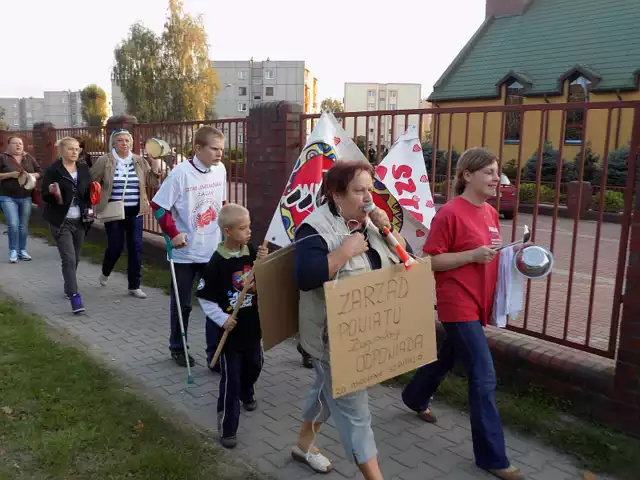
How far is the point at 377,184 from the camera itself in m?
4.00

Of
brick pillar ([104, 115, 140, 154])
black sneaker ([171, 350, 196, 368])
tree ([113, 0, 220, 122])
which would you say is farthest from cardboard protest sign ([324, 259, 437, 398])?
tree ([113, 0, 220, 122])

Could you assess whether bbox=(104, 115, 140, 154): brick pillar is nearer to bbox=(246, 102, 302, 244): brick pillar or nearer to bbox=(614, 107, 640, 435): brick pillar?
bbox=(246, 102, 302, 244): brick pillar

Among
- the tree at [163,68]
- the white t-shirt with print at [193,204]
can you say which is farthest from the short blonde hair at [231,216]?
the tree at [163,68]

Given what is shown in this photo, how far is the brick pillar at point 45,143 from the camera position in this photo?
12.9 meters

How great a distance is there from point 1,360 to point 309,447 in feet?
9.54

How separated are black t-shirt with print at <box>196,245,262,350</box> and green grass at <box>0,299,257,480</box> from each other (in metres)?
0.70

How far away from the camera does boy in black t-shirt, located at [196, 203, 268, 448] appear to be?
11.3 feet

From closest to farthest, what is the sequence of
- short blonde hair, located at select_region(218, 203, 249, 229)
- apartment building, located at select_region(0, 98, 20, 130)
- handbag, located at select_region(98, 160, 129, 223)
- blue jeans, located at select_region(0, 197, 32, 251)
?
short blonde hair, located at select_region(218, 203, 249, 229) < handbag, located at select_region(98, 160, 129, 223) < blue jeans, located at select_region(0, 197, 32, 251) < apartment building, located at select_region(0, 98, 20, 130)

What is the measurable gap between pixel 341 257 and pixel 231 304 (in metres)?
1.24

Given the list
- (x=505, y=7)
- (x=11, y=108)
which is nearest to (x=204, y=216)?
(x=505, y=7)

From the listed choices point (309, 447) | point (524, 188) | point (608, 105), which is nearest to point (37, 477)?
point (309, 447)

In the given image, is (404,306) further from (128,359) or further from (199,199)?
(128,359)

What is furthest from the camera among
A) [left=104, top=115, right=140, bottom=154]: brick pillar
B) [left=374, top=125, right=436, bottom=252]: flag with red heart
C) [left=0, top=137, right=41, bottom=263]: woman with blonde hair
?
[left=104, top=115, right=140, bottom=154]: brick pillar

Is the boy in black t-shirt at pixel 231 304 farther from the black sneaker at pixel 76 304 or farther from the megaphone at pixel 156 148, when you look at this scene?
the megaphone at pixel 156 148
